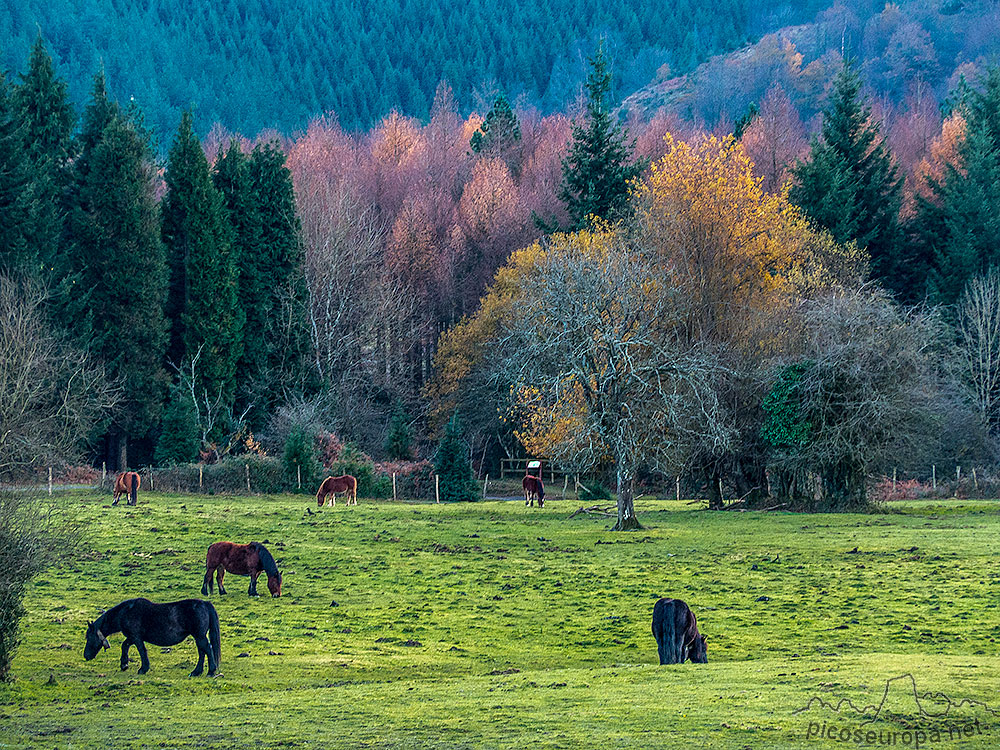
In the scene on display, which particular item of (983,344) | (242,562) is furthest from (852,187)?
(242,562)

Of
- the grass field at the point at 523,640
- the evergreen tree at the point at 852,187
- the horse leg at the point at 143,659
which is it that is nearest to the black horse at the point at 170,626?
the horse leg at the point at 143,659

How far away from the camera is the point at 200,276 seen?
2694 inches

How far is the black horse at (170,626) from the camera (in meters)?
18.5

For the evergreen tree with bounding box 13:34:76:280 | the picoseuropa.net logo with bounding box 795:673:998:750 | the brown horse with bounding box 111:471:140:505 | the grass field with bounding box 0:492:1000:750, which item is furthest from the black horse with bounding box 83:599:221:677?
the evergreen tree with bounding box 13:34:76:280

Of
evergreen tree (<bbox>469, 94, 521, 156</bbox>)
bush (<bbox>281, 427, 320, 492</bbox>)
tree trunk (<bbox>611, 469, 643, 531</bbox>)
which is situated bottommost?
tree trunk (<bbox>611, 469, 643, 531</bbox>)

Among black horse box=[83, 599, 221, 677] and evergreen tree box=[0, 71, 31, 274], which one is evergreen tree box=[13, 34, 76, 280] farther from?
black horse box=[83, 599, 221, 677]

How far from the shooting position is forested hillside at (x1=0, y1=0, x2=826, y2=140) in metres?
144

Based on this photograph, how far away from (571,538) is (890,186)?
5509 cm

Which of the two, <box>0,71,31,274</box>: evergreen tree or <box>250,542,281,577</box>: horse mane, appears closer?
<box>250,542,281,577</box>: horse mane

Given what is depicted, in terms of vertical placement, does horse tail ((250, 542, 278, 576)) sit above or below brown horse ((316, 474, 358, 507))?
below

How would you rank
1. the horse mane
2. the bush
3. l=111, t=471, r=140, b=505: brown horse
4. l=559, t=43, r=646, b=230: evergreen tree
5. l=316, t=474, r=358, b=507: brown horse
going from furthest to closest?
1. l=559, t=43, r=646, b=230: evergreen tree
2. the bush
3. l=316, t=474, r=358, b=507: brown horse
4. l=111, t=471, r=140, b=505: brown horse
5. the horse mane

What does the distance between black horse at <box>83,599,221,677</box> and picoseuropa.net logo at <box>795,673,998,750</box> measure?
9.23 metres

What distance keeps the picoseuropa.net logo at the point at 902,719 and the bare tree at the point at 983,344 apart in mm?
53318

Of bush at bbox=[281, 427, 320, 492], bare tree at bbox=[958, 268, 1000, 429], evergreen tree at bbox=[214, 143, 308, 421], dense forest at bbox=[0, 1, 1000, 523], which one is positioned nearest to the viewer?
dense forest at bbox=[0, 1, 1000, 523]
